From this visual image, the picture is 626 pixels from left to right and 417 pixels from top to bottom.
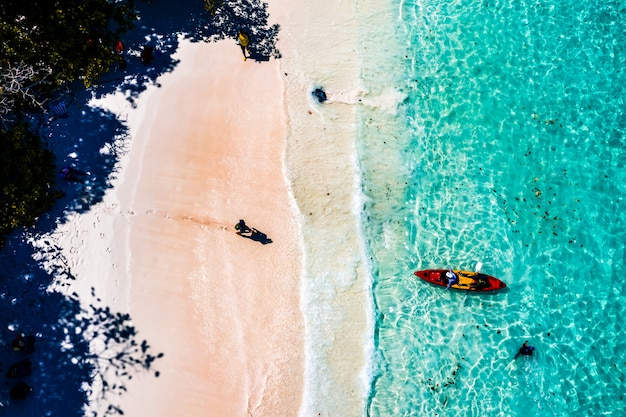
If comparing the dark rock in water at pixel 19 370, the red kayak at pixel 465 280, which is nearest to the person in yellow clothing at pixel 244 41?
the red kayak at pixel 465 280

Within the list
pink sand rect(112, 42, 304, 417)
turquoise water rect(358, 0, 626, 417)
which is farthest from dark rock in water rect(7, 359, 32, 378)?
turquoise water rect(358, 0, 626, 417)

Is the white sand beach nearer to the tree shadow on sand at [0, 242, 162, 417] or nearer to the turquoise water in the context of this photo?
the tree shadow on sand at [0, 242, 162, 417]

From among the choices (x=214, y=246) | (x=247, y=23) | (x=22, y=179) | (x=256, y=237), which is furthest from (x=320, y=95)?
(x=22, y=179)

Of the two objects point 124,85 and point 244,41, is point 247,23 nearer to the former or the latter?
point 244,41

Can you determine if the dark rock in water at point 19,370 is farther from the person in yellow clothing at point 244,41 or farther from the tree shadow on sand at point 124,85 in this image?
the person in yellow clothing at point 244,41

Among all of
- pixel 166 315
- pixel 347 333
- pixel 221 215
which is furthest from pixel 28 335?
pixel 347 333
